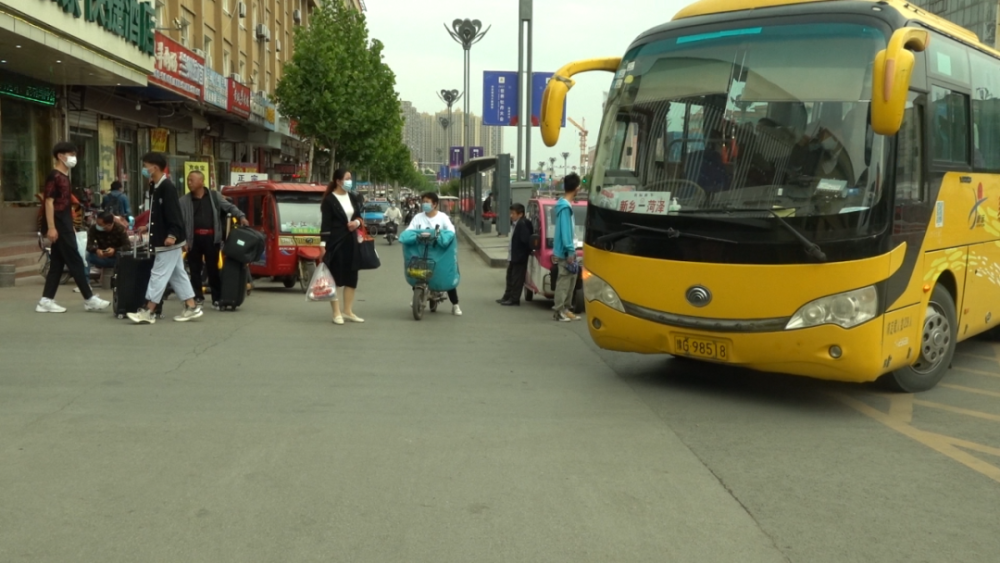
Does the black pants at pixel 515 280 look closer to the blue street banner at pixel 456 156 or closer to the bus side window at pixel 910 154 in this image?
the bus side window at pixel 910 154

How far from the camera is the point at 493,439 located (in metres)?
6.35

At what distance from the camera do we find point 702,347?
7.53 metres

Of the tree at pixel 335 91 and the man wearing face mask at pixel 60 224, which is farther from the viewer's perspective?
the tree at pixel 335 91

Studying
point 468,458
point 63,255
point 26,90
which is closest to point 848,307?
point 468,458

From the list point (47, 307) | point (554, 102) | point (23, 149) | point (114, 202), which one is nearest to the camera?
point (554, 102)

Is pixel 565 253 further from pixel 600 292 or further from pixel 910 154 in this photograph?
pixel 910 154

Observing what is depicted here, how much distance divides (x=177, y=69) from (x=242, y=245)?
13785 millimetres

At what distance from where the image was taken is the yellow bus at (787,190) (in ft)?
22.8

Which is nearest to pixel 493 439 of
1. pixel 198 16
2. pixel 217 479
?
pixel 217 479

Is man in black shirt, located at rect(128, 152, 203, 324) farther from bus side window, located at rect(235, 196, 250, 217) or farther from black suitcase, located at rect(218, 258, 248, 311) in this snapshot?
bus side window, located at rect(235, 196, 250, 217)

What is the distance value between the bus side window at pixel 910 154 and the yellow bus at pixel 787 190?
0.02 meters

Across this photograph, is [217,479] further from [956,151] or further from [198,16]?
[198,16]

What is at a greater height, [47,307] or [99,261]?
[99,261]

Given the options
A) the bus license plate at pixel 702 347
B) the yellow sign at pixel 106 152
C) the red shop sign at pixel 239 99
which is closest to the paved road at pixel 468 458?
the bus license plate at pixel 702 347
